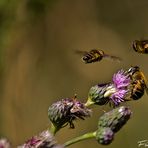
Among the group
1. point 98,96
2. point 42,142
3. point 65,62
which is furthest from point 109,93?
point 65,62

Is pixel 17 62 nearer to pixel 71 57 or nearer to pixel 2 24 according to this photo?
pixel 71 57

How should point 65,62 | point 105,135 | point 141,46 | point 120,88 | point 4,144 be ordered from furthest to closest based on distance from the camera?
Result: point 65,62 → point 141,46 → point 120,88 → point 105,135 → point 4,144

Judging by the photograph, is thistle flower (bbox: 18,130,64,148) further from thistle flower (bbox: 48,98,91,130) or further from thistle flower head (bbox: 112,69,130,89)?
thistle flower head (bbox: 112,69,130,89)

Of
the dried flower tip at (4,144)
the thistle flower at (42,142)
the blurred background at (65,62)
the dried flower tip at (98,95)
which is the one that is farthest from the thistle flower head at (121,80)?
the blurred background at (65,62)

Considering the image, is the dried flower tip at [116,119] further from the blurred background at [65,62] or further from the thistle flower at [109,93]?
the blurred background at [65,62]

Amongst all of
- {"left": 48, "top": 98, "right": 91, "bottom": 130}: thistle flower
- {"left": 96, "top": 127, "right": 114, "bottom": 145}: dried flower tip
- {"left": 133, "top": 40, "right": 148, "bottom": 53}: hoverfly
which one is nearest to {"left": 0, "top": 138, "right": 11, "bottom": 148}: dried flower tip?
{"left": 48, "top": 98, "right": 91, "bottom": 130}: thistle flower

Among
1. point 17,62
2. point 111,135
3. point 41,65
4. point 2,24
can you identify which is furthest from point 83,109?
point 41,65

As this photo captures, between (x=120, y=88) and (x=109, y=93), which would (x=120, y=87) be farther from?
(x=109, y=93)
